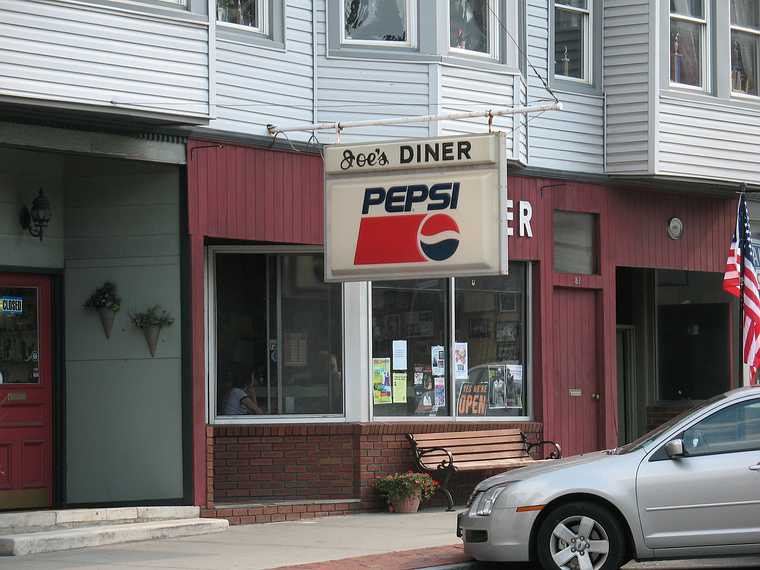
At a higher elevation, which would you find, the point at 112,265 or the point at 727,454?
the point at 112,265

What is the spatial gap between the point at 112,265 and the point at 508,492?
578 centimetres

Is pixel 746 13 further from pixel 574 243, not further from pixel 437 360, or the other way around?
pixel 437 360

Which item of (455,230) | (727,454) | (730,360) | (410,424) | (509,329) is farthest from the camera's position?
(730,360)

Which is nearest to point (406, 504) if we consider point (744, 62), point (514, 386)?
point (514, 386)

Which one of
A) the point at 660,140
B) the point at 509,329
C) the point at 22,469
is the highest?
the point at 660,140

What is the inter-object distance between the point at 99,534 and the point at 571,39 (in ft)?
29.4

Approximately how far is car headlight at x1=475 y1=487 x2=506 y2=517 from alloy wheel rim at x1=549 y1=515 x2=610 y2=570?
54 cm

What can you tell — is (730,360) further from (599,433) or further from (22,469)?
(22,469)

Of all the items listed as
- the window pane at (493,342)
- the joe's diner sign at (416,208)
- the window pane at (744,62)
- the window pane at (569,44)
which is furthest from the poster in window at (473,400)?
the window pane at (744,62)

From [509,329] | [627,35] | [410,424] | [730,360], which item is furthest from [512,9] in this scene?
[730,360]

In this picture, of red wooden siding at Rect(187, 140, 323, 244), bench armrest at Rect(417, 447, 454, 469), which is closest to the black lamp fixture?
red wooden siding at Rect(187, 140, 323, 244)

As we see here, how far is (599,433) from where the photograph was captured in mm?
17859

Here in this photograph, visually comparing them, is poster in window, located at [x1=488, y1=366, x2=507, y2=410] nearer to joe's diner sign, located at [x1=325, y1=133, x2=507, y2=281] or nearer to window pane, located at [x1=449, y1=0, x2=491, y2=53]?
joe's diner sign, located at [x1=325, y1=133, x2=507, y2=281]

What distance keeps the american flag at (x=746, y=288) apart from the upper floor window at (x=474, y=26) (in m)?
3.97
